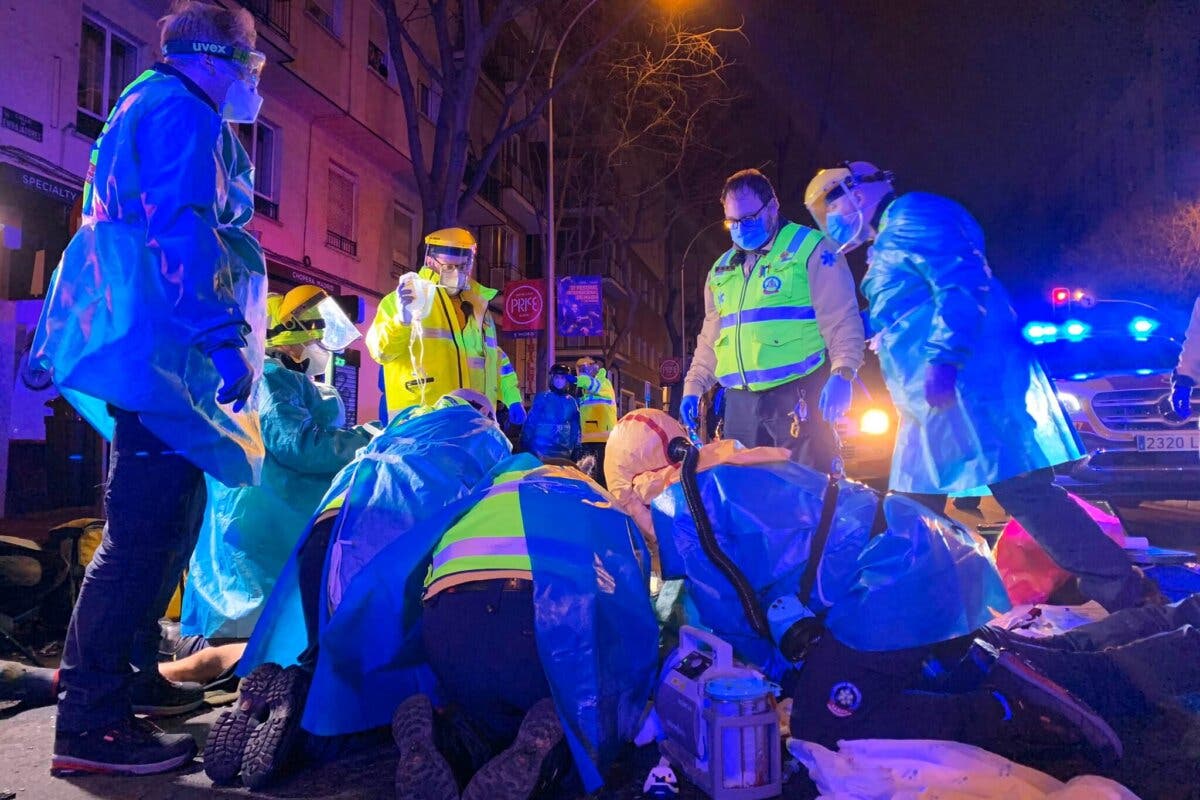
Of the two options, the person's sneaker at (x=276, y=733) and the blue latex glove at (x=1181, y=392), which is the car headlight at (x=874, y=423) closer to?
the blue latex glove at (x=1181, y=392)

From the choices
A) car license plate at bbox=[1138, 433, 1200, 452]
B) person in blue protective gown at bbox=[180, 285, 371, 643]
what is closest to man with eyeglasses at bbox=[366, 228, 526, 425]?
person in blue protective gown at bbox=[180, 285, 371, 643]

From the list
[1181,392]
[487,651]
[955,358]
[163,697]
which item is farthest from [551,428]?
[1181,392]

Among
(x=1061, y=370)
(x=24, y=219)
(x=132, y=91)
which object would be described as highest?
(x=24, y=219)

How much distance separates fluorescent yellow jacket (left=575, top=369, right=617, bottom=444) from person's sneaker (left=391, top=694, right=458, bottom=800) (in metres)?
9.73

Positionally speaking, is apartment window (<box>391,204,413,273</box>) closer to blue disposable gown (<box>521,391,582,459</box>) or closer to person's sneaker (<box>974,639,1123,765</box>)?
blue disposable gown (<box>521,391,582,459</box>)

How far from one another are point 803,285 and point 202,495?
296 centimetres

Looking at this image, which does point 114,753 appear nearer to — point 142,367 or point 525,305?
point 142,367

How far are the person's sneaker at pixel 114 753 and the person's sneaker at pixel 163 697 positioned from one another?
501 mm

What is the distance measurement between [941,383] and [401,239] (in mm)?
17063

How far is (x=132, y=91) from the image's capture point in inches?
108

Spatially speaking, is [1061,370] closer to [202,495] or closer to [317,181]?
[202,495]

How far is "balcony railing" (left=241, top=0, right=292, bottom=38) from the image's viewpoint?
1257 cm

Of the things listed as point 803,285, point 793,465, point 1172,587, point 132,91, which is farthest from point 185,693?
point 1172,587

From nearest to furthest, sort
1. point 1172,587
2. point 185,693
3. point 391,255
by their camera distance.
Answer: point 185,693, point 1172,587, point 391,255
